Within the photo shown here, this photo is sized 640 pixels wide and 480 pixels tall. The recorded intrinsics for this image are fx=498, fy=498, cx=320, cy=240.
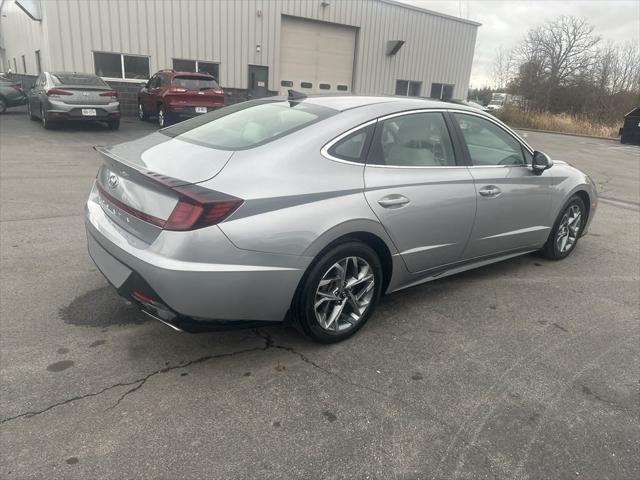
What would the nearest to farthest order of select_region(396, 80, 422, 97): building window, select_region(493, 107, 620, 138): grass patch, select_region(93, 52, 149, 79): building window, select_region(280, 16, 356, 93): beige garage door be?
select_region(93, 52, 149, 79): building window → select_region(280, 16, 356, 93): beige garage door → select_region(396, 80, 422, 97): building window → select_region(493, 107, 620, 138): grass patch

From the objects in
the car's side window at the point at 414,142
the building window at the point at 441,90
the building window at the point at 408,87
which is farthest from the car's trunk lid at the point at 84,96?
the building window at the point at 441,90

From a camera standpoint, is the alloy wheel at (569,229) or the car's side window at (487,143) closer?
the car's side window at (487,143)

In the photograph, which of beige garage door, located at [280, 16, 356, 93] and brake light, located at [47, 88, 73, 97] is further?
beige garage door, located at [280, 16, 356, 93]

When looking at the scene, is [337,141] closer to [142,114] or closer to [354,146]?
[354,146]

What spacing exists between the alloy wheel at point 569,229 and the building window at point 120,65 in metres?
16.6

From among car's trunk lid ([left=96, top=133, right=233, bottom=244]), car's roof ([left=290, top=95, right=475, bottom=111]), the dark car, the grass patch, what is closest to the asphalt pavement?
car's trunk lid ([left=96, top=133, right=233, bottom=244])

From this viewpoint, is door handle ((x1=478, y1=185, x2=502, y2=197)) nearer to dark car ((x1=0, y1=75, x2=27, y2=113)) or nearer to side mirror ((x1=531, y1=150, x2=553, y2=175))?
side mirror ((x1=531, y1=150, x2=553, y2=175))

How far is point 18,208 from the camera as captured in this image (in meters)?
6.00

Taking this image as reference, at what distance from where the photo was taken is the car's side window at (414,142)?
3.38 meters

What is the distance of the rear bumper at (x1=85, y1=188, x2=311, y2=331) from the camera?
2561mm

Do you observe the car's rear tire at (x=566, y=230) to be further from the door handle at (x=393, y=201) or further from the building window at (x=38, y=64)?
the building window at (x=38, y=64)

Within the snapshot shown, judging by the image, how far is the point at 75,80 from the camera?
43.5ft

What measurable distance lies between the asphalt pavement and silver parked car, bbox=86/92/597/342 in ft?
1.16

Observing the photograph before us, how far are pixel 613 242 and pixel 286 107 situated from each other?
4.72 m
